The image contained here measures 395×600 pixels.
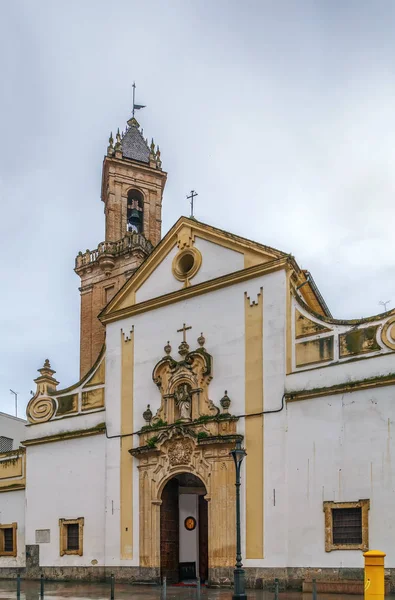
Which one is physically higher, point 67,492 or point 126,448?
point 126,448

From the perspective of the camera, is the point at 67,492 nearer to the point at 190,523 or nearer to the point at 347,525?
the point at 190,523

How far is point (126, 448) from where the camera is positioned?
97.2ft

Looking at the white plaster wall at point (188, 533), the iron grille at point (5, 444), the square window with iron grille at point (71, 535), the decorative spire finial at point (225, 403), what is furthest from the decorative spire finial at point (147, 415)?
the iron grille at point (5, 444)

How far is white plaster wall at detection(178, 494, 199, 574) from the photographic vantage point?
95.2 feet

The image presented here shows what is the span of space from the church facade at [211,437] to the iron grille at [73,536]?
0.07 m

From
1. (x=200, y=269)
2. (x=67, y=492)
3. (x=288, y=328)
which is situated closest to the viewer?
(x=288, y=328)

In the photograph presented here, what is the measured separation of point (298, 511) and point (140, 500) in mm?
6580

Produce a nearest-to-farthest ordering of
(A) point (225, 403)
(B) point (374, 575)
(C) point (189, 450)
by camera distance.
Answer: (B) point (374, 575) < (A) point (225, 403) < (C) point (189, 450)

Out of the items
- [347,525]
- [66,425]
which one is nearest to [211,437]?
[347,525]

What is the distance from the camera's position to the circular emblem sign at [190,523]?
29.4m

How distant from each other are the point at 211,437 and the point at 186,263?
7201 mm

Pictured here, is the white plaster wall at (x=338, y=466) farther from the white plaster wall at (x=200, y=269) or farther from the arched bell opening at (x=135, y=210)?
the arched bell opening at (x=135, y=210)

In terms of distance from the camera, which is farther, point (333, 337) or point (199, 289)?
point (199, 289)

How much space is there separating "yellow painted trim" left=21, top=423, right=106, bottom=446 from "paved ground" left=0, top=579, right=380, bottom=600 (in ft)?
18.6
